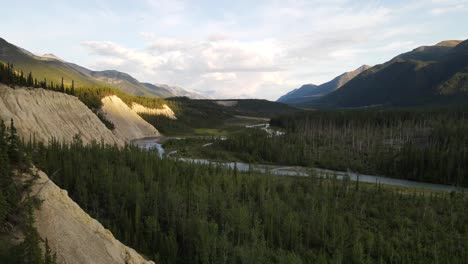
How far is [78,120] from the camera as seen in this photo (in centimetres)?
6756

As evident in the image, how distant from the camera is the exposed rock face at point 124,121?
109250 millimetres

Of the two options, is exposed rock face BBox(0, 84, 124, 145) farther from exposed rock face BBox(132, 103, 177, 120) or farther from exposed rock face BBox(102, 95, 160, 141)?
exposed rock face BBox(132, 103, 177, 120)

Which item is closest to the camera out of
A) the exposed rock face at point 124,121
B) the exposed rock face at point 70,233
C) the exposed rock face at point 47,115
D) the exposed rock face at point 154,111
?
the exposed rock face at point 70,233

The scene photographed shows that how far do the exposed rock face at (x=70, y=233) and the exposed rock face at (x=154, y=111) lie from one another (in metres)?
126

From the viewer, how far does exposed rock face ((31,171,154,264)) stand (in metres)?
12.6

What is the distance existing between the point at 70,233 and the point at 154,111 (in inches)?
5798

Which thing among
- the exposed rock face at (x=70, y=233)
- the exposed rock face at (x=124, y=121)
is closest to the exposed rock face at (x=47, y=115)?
the exposed rock face at (x=70, y=233)

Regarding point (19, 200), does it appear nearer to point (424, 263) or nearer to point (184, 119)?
point (424, 263)

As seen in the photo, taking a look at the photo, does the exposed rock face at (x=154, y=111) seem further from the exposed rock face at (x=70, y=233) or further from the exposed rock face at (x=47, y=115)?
the exposed rock face at (x=70, y=233)

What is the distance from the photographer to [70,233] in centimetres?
1327

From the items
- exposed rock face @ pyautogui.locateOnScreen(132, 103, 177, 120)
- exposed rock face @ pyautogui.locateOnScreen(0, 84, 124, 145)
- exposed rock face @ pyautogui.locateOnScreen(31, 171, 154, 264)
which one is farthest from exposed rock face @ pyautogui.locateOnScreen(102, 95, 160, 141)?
exposed rock face @ pyautogui.locateOnScreen(31, 171, 154, 264)

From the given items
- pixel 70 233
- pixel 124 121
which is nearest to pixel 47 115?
pixel 70 233

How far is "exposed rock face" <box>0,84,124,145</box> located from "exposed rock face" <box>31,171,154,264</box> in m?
31.5

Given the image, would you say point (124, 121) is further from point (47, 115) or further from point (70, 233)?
point (70, 233)
